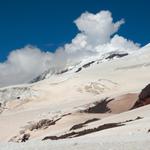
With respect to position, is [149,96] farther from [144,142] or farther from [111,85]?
[111,85]

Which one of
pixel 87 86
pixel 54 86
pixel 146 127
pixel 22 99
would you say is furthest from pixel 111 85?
pixel 146 127

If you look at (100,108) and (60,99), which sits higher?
(60,99)

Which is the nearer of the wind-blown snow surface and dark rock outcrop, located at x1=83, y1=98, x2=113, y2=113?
the wind-blown snow surface

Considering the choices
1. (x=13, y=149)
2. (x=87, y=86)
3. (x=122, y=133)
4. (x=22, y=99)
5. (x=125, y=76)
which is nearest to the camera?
(x=13, y=149)

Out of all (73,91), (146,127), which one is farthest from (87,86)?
(146,127)

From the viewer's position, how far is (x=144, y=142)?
20.4m

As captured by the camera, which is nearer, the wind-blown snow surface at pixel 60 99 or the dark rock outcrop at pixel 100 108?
the wind-blown snow surface at pixel 60 99

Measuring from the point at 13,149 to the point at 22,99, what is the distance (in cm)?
7969

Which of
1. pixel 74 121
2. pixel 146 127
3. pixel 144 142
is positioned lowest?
pixel 144 142

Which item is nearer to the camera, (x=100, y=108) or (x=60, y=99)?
(x=100, y=108)

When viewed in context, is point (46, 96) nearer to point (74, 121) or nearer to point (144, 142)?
point (74, 121)

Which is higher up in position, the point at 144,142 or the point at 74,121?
the point at 74,121

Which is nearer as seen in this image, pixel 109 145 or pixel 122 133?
pixel 109 145

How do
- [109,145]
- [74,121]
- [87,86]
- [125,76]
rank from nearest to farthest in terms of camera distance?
[109,145]
[74,121]
[87,86]
[125,76]
